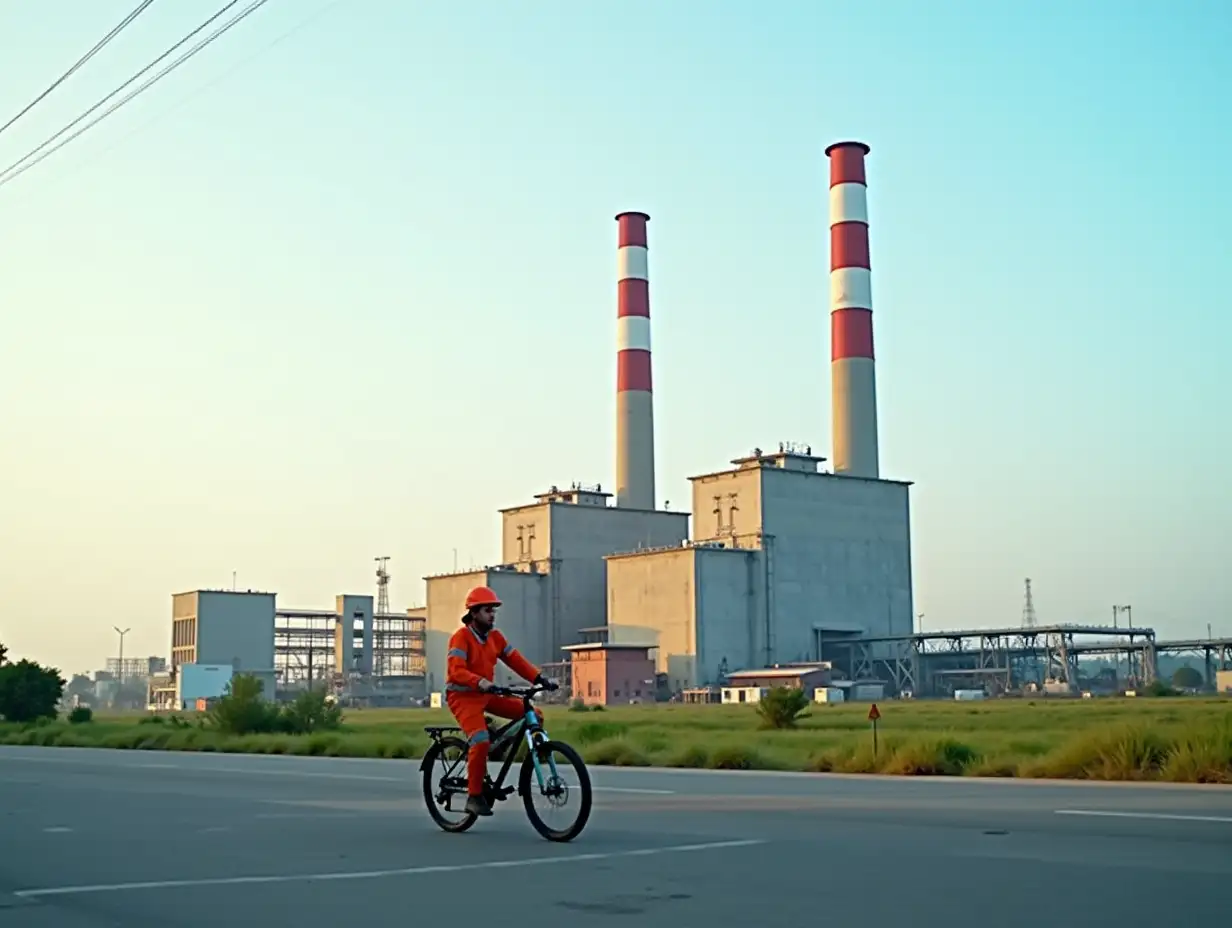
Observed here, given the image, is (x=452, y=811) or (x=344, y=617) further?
(x=344, y=617)

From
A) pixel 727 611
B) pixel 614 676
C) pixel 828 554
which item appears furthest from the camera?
pixel 828 554

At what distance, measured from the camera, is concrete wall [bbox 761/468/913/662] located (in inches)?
3174

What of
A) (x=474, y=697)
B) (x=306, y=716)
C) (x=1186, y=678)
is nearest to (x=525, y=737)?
(x=474, y=697)

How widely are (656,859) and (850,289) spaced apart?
65813 mm

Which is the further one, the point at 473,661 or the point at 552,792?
the point at 473,661

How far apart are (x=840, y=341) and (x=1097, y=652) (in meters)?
24.5

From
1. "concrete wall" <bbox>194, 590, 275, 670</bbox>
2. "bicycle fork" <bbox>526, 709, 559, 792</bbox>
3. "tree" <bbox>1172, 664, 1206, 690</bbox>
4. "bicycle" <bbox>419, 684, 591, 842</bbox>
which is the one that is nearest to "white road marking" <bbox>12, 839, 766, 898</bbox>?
"bicycle" <bbox>419, 684, 591, 842</bbox>

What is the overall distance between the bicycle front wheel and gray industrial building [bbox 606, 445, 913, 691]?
230ft

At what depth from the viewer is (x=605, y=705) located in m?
76.6

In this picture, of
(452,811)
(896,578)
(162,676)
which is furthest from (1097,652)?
(452,811)

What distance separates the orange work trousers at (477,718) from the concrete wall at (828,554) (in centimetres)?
7116

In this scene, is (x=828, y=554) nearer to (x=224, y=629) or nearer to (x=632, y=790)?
(x=224, y=629)

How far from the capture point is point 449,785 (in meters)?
9.87

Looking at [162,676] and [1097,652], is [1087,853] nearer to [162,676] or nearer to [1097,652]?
[1097,652]
